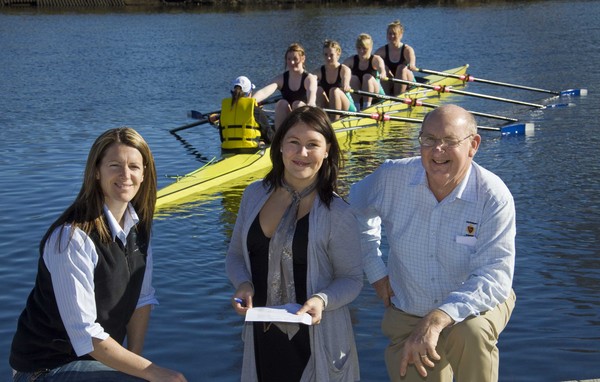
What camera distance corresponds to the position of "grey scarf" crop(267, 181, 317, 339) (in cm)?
390

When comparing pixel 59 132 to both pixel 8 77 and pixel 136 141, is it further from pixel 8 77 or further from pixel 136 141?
pixel 136 141

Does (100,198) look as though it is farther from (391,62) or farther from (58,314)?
(391,62)

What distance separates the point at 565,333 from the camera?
6559 mm

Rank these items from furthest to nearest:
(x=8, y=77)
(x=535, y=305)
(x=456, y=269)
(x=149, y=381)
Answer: (x=8, y=77) → (x=535, y=305) → (x=456, y=269) → (x=149, y=381)

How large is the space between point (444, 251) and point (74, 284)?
1678 mm

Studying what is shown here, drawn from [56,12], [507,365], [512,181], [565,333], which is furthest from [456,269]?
[56,12]

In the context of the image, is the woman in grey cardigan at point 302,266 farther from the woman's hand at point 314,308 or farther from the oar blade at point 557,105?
the oar blade at point 557,105

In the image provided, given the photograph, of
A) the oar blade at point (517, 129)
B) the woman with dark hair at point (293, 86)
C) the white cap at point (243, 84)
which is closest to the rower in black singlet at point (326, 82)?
the woman with dark hair at point (293, 86)

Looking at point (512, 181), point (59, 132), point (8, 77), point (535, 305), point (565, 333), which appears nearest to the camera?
point (565, 333)

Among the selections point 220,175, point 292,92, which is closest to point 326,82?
point 292,92

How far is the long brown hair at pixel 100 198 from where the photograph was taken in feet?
12.0

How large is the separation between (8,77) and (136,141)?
19.8 m

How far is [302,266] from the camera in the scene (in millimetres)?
3947

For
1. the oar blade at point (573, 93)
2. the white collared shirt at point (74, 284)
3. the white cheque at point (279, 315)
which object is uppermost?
the white collared shirt at point (74, 284)
